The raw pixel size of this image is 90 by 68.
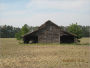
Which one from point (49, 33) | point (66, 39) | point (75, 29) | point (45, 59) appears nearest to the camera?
point (45, 59)

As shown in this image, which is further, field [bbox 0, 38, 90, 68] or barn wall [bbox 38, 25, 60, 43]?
barn wall [bbox 38, 25, 60, 43]

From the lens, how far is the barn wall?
139 feet

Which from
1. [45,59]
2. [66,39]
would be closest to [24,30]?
[66,39]

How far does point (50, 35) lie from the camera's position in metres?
42.7

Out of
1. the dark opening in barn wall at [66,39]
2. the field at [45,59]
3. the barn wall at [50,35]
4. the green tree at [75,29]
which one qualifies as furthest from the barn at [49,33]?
the field at [45,59]

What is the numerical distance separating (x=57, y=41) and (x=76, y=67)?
3198 centimetres

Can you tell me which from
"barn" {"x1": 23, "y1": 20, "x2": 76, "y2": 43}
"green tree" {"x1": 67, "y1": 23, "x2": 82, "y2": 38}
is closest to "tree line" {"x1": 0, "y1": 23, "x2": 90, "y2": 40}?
"green tree" {"x1": 67, "y1": 23, "x2": 82, "y2": 38}

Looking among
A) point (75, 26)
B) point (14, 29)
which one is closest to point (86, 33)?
point (14, 29)

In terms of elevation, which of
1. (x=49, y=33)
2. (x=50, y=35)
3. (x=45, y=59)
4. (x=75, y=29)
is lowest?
(x=45, y=59)

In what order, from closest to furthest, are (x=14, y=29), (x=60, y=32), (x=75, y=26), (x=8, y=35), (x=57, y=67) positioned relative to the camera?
(x=57, y=67), (x=60, y=32), (x=75, y=26), (x=8, y=35), (x=14, y=29)

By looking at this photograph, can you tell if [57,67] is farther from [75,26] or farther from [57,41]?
[75,26]

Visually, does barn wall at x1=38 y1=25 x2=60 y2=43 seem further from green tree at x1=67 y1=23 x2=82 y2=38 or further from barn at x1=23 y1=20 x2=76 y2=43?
green tree at x1=67 y1=23 x2=82 y2=38

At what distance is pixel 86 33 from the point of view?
342ft

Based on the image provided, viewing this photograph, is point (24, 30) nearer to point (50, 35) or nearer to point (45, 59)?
point (50, 35)
